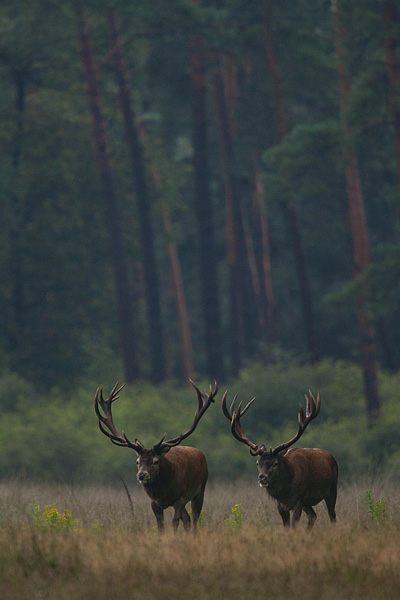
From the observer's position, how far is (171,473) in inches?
405

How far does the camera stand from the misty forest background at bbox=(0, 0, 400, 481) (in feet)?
86.6

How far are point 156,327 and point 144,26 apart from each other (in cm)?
998

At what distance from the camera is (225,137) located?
134 ft

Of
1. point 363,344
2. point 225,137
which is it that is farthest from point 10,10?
point 363,344

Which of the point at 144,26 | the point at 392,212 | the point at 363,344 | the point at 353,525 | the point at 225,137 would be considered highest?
the point at 144,26

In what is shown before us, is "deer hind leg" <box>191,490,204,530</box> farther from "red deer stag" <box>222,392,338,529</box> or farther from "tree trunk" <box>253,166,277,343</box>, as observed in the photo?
"tree trunk" <box>253,166,277,343</box>

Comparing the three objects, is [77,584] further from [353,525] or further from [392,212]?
[392,212]

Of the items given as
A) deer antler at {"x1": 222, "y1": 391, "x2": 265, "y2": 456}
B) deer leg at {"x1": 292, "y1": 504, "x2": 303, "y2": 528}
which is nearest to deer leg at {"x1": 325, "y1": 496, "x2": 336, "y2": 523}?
deer leg at {"x1": 292, "y1": 504, "x2": 303, "y2": 528}

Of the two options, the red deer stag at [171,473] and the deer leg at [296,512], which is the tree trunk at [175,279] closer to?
the red deer stag at [171,473]

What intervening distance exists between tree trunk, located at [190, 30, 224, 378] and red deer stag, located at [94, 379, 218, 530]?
24.1m

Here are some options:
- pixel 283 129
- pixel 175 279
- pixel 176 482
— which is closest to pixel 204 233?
pixel 283 129

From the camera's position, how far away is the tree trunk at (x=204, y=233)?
3512 cm

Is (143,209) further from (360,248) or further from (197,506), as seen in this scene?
(197,506)

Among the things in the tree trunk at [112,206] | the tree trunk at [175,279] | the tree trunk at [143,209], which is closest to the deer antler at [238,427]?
the tree trunk at [112,206]
